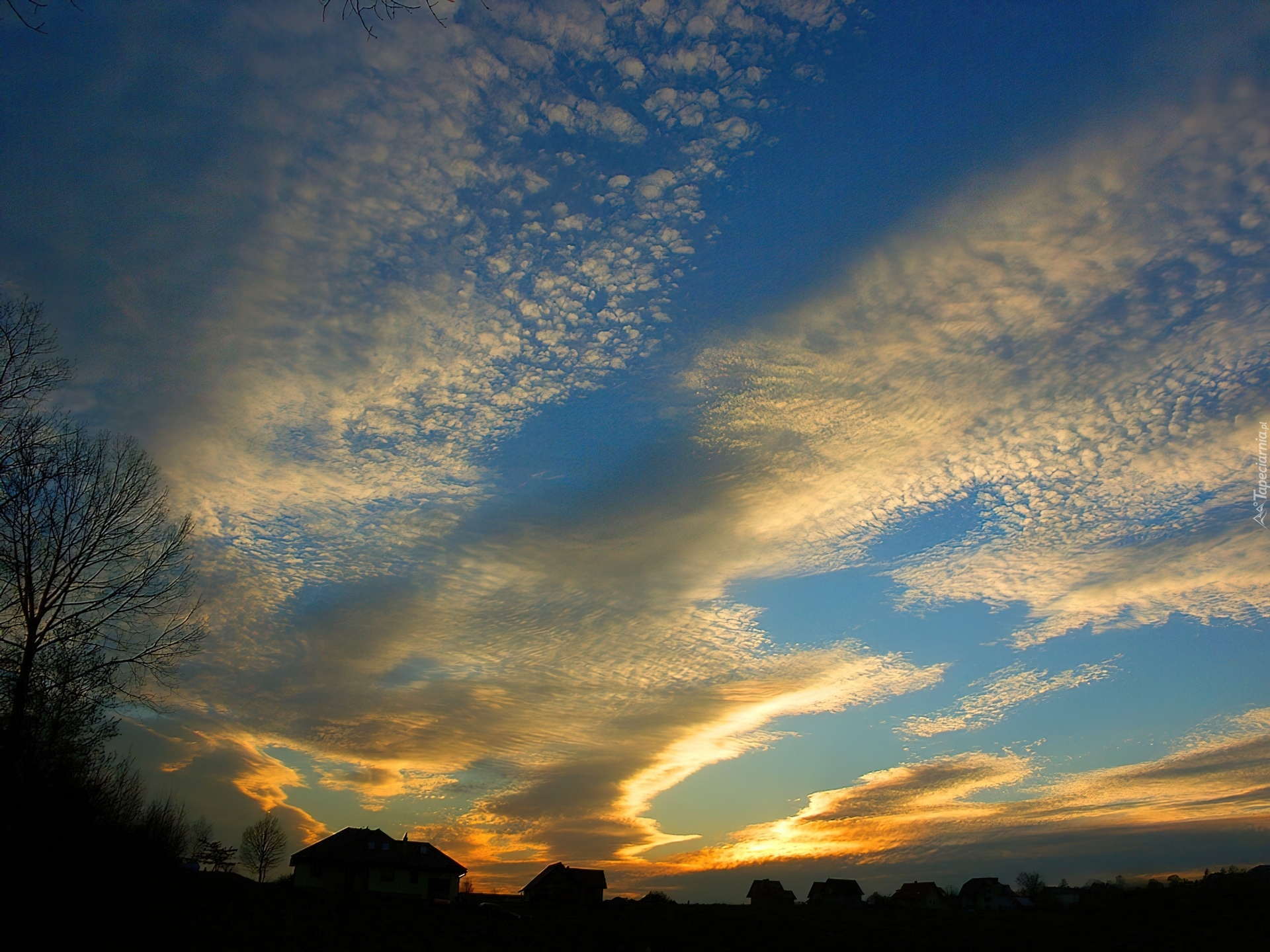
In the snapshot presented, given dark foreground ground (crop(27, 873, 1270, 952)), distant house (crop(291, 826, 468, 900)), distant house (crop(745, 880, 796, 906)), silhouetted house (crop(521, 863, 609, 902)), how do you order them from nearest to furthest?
dark foreground ground (crop(27, 873, 1270, 952)) < distant house (crop(291, 826, 468, 900)) < silhouetted house (crop(521, 863, 609, 902)) < distant house (crop(745, 880, 796, 906))

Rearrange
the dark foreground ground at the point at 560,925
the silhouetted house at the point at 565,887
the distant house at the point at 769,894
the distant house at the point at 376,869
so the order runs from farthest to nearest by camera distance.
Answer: the distant house at the point at 769,894 → the silhouetted house at the point at 565,887 → the distant house at the point at 376,869 → the dark foreground ground at the point at 560,925

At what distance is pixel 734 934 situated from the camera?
40719 millimetres

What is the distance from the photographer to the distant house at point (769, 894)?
110875mm

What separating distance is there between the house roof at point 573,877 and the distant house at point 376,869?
14635 mm

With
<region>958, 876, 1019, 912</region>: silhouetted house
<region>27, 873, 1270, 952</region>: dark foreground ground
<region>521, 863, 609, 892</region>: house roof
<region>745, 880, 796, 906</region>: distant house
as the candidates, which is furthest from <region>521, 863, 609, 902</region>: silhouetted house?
Result: <region>958, 876, 1019, 912</region>: silhouetted house

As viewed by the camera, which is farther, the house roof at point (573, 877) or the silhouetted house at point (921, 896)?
the silhouetted house at point (921, 896)

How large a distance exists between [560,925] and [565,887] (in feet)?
139

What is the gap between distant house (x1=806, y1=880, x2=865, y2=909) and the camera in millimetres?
115625

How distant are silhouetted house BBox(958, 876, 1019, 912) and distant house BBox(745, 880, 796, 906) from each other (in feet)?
94.6

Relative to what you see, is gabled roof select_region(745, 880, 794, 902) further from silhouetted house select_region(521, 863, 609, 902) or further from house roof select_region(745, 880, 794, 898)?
silhouetted house select_region(521, 863, 609, 902)

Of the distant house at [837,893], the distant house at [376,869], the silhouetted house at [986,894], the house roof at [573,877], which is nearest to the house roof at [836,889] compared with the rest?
the distant house at [837,893]

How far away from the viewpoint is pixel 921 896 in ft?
385

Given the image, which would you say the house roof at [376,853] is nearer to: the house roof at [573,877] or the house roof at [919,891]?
the house roof at [573,877]

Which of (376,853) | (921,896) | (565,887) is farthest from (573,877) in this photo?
(921,896)
